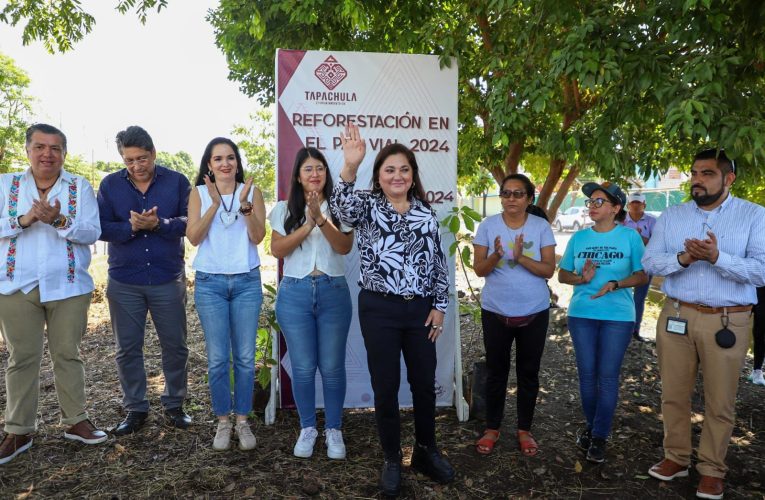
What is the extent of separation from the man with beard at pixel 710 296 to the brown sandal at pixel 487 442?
3.34ft

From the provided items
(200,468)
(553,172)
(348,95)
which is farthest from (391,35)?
(200,468)

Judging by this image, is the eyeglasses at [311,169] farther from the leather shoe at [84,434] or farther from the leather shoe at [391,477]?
the leather shoe at [84,434]

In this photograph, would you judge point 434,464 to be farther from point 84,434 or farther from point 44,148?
point 44,148

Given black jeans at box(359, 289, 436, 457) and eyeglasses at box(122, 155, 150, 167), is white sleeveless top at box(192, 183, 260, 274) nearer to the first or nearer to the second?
eyeglasses at box(122, 155, 150, 167)

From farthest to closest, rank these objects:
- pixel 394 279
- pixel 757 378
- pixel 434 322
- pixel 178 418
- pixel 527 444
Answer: pixel 757 378
pixel 178 418
pixel 527 444
pixel 434 322
pixel 394 279

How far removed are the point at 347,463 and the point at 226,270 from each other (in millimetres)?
1463

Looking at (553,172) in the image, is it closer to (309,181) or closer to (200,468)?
(309,181)

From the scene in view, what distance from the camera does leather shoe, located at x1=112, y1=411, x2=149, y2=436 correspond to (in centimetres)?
387

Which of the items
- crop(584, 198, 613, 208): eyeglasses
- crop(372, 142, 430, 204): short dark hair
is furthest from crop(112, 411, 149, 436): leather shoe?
crop(584, 198, 613, 208): eyeglasses

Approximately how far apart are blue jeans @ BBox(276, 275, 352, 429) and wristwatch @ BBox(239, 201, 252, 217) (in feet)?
1.62

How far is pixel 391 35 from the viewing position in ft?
19.9

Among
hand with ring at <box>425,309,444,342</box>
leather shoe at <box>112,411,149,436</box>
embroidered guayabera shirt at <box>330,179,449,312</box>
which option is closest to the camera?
embroidered guayabera shirt at <box>330,179,449,312</box>

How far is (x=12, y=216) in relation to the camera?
11.3 feet

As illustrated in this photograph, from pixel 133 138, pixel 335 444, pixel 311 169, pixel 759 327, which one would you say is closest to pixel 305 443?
pixel 335 444
